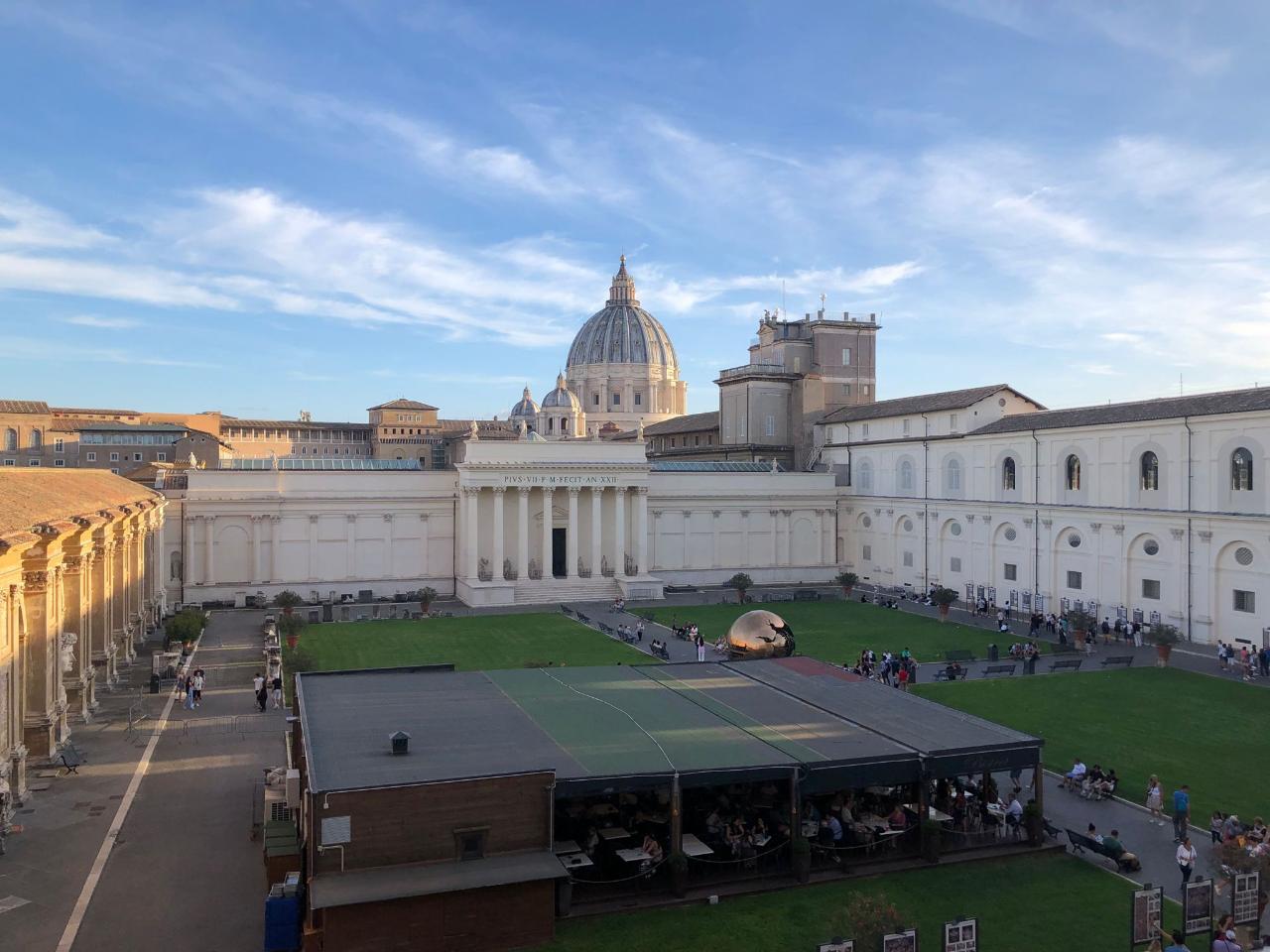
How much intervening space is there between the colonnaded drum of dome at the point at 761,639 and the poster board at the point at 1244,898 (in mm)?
14303

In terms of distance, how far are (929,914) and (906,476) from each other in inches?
1858

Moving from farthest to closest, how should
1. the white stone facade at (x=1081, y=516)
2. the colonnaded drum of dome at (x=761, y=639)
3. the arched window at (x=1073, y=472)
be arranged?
1. the arched window at (x=1073, y=472)
2. the white stone facade at (x=1081, y=516)
3. the colonnaded drum of dome at (x=761, y=639)

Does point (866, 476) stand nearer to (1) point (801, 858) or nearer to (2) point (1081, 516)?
(2) point (1081, 516)

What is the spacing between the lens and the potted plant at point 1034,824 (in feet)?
64.4

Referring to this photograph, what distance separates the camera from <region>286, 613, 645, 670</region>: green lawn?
38625 millimetres

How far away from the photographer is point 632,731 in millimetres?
19984

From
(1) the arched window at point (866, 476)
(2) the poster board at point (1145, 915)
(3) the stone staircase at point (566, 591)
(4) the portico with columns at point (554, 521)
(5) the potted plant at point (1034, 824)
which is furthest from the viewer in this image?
(1) the arched window at point (866, 476)

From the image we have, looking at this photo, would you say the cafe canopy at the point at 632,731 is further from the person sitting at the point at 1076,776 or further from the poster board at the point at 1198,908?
the poster board at the point at 1198,908

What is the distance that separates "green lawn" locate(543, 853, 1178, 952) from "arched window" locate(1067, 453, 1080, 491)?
1301 inches

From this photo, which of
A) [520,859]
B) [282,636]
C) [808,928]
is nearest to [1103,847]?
[808,928]

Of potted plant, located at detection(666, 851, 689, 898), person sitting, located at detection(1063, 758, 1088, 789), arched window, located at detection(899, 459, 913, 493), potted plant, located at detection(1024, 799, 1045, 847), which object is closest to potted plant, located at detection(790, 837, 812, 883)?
potted plant, located at detection(666, 851, 689, 898)

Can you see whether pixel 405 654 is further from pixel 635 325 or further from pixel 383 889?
pixel 635 325

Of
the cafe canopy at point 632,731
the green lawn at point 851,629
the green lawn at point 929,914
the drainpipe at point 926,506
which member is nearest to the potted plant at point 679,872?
the green lawn at point 929,914

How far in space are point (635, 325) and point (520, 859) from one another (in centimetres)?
11928
